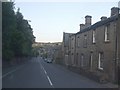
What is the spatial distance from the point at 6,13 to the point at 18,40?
22.9m

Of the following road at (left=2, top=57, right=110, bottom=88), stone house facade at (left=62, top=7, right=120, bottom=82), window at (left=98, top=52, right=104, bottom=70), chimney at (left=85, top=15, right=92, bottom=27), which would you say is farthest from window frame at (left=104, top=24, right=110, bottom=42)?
chimney at (left=85, top=15, right=92, bottom=27)

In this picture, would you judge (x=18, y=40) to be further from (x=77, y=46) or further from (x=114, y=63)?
(x=114, y=63)

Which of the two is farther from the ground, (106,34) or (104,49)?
(106,34)

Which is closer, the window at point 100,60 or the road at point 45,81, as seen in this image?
the road at point 45,81

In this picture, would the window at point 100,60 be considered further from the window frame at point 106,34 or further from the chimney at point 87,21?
the chimney at point 87,21

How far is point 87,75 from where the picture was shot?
32.5 m

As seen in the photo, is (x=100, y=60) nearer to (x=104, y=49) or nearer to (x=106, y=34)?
(x=104, y=49)

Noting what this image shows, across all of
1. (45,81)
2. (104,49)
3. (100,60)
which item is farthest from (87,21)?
(45,81)

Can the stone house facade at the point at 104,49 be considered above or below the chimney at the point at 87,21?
below

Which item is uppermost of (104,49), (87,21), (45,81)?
(87,21)

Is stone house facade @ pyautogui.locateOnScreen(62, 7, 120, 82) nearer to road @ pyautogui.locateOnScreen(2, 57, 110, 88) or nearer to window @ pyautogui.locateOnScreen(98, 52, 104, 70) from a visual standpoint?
window @ pyautogui.locateOnScreen(98, 52, 104, 70)

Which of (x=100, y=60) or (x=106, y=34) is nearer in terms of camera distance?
(x=106, y=34)

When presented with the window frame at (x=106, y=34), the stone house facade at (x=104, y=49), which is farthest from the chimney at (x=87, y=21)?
the window frame at (x=106, y=34)

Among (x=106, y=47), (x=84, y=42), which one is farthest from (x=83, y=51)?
(x=106, y=47)
